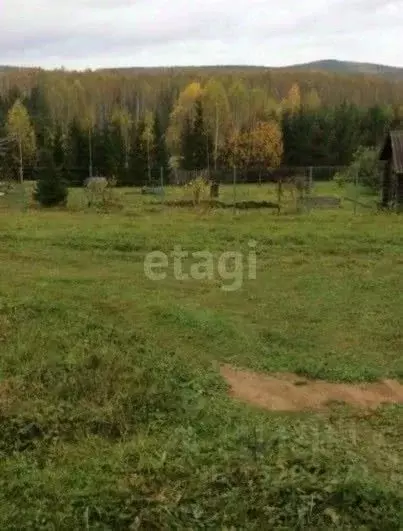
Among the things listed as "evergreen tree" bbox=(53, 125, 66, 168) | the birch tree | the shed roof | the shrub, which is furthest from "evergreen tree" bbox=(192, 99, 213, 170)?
the shed roof

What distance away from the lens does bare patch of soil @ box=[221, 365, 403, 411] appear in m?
6.60

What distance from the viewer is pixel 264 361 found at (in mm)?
7645

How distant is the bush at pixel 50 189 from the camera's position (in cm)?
2570

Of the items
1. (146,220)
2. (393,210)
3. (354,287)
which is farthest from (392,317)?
(393,210)

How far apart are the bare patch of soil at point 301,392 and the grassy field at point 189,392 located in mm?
185

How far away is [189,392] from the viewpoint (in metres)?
6.55

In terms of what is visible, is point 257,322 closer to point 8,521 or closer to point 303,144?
point 8,521

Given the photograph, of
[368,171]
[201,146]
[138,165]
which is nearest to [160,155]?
[138,165]

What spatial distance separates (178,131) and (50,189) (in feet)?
Result: 89.8

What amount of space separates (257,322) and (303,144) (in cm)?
4153

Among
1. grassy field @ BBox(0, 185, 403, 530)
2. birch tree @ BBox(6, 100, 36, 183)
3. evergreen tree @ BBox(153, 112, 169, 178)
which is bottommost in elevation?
grassy field @ BBox(0, 185, 403, 530)

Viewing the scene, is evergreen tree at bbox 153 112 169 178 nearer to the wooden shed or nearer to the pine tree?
the pine tree

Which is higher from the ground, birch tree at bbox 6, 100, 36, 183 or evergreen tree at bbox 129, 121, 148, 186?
birch tree at bbox 6, 100, 36, 183

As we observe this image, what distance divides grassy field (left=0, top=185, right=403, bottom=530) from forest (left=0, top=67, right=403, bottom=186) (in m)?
24.3
